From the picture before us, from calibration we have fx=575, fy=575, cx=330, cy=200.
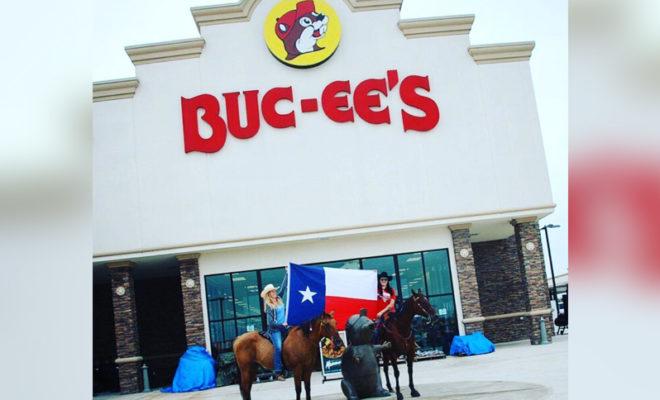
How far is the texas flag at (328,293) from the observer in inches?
390

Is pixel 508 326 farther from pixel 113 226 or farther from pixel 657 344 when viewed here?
pixel 657 344

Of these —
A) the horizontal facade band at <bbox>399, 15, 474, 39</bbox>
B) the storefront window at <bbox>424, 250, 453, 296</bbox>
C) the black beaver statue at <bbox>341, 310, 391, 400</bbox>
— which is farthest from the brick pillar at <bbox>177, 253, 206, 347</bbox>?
the horizontal facade band at <bbox>399, 15, 474, 39</bbox>

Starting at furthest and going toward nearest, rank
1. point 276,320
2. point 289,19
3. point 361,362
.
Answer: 1. point 289,19
2. point 276,320
3. point 361,362

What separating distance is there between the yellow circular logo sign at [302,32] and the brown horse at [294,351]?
506 inches

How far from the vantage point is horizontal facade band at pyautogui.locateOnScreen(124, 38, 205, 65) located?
67.9 ft

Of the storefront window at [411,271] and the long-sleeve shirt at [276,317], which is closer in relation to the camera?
the long-sleeve shirt at [276,317]

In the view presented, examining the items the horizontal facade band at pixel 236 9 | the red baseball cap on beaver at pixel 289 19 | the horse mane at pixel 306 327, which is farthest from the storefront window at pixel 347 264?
the horse mane at pixel 306 327

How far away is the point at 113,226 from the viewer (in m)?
20.2

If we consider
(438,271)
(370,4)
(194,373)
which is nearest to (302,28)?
(370,4)

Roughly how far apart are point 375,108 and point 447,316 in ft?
26.0

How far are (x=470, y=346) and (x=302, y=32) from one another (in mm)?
12596

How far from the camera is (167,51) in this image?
20.8 meters

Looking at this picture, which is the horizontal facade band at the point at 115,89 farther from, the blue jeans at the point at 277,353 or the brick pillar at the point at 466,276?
the blue jeans at the point at 277,353

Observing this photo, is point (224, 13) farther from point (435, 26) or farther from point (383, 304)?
point (383, 304)
